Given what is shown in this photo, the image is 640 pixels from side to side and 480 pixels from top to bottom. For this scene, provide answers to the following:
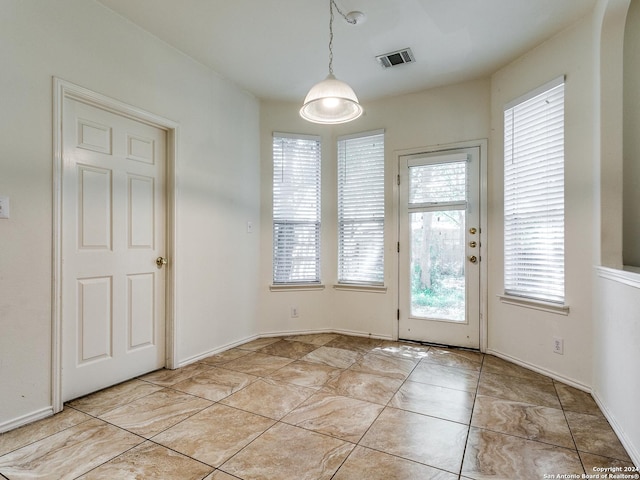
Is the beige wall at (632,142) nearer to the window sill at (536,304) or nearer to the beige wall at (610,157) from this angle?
the beige wall at (610,157)

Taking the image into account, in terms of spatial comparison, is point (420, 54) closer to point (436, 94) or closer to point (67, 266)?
point (436, 94)

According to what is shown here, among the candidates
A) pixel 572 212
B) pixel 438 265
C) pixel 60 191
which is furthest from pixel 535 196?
pixel 60 191

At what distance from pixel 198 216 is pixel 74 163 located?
3.44 feet

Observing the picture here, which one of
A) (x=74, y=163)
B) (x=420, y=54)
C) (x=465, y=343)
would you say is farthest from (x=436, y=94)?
(x=74, y=163)

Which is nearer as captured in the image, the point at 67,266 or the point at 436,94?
the point at 67,266

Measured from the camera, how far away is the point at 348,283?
4074mm

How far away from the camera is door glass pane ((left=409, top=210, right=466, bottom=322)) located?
3553 mm

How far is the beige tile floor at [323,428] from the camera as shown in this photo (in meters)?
1.68

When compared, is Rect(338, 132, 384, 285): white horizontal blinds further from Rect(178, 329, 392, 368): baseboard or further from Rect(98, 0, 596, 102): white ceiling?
Rect(98, 0, 596, 102): white ceiling

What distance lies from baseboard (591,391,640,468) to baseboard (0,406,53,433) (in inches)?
126

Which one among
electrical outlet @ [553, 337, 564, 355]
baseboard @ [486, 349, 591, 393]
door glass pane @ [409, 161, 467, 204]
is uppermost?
door glass pane @ [409, 161, 467, 204]

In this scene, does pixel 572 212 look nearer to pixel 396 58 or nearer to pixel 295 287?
pixel 396 58

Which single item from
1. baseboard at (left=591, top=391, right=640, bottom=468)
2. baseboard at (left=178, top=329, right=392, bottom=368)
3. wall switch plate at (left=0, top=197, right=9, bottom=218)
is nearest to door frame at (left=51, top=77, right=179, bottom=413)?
wall switch plate at (left=0, top=197, right=9, bottom=218)

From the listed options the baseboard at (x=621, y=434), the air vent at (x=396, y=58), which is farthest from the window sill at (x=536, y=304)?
the air vent at (x=396, y=58)
